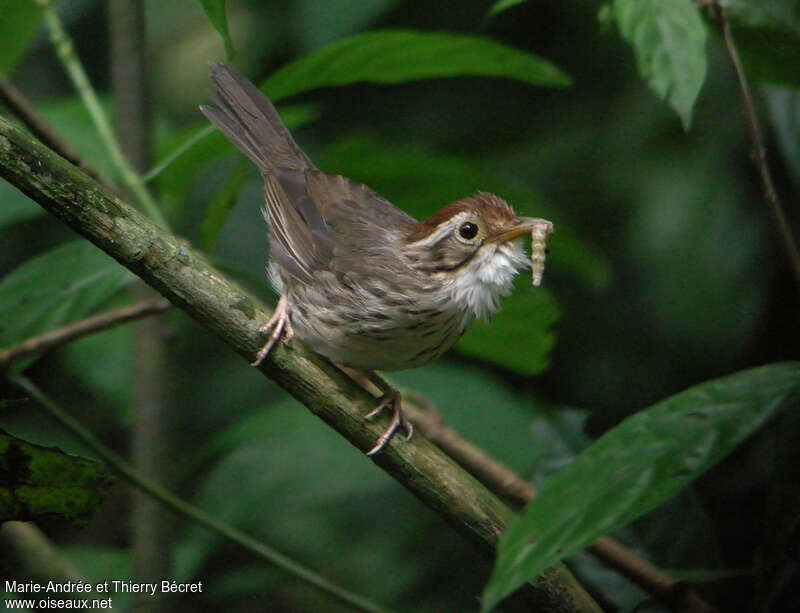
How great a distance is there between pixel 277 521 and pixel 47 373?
4.50ft

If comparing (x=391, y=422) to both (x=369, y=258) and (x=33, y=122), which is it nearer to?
(x=369, y=258)

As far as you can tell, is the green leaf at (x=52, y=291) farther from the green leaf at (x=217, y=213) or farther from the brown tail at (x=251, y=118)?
the brown tail at (x=251, y=118)

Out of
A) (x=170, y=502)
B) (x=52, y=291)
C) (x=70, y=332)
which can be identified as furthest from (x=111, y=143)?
(x=170, y=502)

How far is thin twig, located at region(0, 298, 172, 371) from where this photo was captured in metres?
2.37

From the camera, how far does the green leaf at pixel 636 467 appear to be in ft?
4.10

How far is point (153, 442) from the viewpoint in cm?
299

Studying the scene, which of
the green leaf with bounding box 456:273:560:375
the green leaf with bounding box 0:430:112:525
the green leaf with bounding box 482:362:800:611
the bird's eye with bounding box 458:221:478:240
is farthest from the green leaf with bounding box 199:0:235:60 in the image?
the green leaf with bounding box 456:273:560:375

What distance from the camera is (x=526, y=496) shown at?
2500 mm

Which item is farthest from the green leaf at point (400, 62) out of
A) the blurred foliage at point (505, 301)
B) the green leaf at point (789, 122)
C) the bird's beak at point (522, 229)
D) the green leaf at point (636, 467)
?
the green leaf at point (636, 467)

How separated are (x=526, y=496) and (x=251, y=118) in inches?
55.8

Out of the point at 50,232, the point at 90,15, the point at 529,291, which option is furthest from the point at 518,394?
the point at 90,15

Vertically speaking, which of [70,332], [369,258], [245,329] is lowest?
[70,332]

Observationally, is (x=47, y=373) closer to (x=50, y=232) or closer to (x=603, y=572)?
(x=50, y=232)

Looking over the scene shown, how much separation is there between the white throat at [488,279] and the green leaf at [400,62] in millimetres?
473
